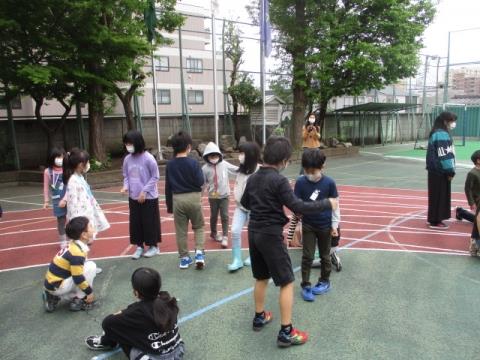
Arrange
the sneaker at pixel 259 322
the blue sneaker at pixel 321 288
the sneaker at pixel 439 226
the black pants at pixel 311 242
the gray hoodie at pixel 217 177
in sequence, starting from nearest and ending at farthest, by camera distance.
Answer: the sneaker at pixel 259 322 → the black pants at pixel 311 242 → the blue sneaker at pixel 321 288 → the gray hoodie at pixel 217 177 → the sneaker at pixel 439 226

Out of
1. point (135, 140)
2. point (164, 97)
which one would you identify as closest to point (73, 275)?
point (135, 140)

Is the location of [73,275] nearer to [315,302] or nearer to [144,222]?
[144,222]

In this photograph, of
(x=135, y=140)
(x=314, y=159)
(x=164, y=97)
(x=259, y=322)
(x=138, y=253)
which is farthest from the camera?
(x=164, y=97)

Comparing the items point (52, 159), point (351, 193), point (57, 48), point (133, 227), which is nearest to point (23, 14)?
point (57, 48)

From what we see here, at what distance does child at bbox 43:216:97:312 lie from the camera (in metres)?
3.82

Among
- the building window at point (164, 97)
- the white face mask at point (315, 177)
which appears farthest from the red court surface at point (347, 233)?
the building window at point (164, 97)

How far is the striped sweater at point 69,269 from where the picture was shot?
3809 mm

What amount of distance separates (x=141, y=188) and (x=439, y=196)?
4447mm

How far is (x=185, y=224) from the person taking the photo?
4.96 metres

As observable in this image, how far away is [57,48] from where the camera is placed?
35.4 ft

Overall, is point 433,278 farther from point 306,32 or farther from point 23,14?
point 306,32

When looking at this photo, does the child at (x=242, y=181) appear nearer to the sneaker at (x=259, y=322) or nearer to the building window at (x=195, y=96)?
the sneaker at (x=259, y=322)

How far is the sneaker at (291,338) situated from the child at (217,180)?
2.56 meters

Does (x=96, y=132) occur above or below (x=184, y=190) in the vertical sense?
above
